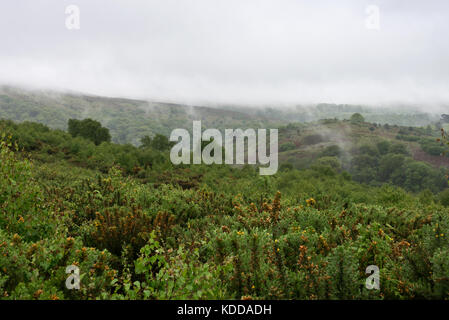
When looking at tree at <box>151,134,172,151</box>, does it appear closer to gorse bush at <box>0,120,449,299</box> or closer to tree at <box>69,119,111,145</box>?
tree at <box>69,119,111,145</box>

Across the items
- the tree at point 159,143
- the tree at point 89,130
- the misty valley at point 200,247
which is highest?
the tree at point 89,130

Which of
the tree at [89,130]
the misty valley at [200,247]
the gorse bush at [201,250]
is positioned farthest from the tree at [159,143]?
the gorse bush at [201,250]

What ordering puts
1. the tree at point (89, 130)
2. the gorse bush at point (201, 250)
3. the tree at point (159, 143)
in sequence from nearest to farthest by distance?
the gorse bush at point (201, 250), the tree at point (89, 130), the tree at point (159, 143)

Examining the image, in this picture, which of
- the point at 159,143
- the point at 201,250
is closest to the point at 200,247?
the point at 201,250

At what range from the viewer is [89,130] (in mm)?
36031

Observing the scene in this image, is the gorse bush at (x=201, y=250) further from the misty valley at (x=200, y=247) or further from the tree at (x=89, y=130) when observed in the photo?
the tree at (x=89, y=130)

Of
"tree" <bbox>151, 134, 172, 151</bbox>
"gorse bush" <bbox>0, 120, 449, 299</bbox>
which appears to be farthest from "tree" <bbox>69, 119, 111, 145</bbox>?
"gorse bush" <bbox>0, 120, 449, 299</bbox>

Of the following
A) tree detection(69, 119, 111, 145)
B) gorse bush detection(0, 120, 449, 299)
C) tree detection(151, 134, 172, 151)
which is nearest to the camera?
gorse bush detection(0, 120, 449, 299)

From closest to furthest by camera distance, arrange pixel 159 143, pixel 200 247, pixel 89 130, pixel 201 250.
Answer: pixel 201 250 → pixel 200 247 → pixel 89 130 → pixel 159 143

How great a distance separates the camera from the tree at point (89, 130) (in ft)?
117

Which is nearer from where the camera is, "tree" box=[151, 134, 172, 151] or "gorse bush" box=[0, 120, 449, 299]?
"gorse bush" box=[0, 120, 449, 299]

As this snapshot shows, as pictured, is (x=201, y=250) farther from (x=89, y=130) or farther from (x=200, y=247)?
(x=89, y=130)

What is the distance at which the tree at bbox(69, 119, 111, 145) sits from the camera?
3578 centimetres

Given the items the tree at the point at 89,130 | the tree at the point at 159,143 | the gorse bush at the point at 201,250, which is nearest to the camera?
the gorse bush at the point at 201,250
